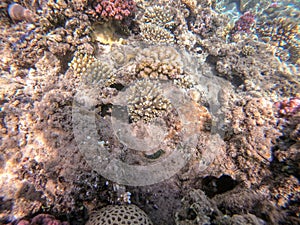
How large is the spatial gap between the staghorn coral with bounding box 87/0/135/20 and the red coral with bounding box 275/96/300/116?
4547 mm

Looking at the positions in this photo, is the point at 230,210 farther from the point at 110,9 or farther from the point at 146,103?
the point at 110,9

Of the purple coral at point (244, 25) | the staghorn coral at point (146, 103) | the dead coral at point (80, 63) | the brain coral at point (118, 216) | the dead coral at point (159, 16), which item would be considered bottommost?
the brain coral at point (118, 216)

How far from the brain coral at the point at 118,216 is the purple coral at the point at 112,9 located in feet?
15.2

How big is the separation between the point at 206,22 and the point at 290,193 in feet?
21.7

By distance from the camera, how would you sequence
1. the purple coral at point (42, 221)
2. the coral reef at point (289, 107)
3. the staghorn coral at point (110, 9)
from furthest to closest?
the staghorn coral at point (110, 9) < the coral reef at point (289, 107) < the purple coral at point (42, 221)

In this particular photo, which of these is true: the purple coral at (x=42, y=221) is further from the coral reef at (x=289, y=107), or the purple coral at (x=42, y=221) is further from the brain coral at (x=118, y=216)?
the coral reef at (x=289, y=107)

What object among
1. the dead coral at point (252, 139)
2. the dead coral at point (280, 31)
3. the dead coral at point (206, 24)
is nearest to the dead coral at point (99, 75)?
the dead coral at point (252, 139)

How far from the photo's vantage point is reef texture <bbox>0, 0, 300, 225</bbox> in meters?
2.53

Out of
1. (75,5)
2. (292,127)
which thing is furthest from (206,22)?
(292,127)

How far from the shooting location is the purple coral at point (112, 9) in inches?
174

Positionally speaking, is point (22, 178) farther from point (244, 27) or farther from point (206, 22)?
point (244, 27)

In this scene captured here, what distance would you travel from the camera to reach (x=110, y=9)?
445 centimetres

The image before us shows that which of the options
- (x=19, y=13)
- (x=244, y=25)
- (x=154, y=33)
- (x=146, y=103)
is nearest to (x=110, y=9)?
(x=154, y=33)

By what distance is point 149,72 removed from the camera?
13.8ft
